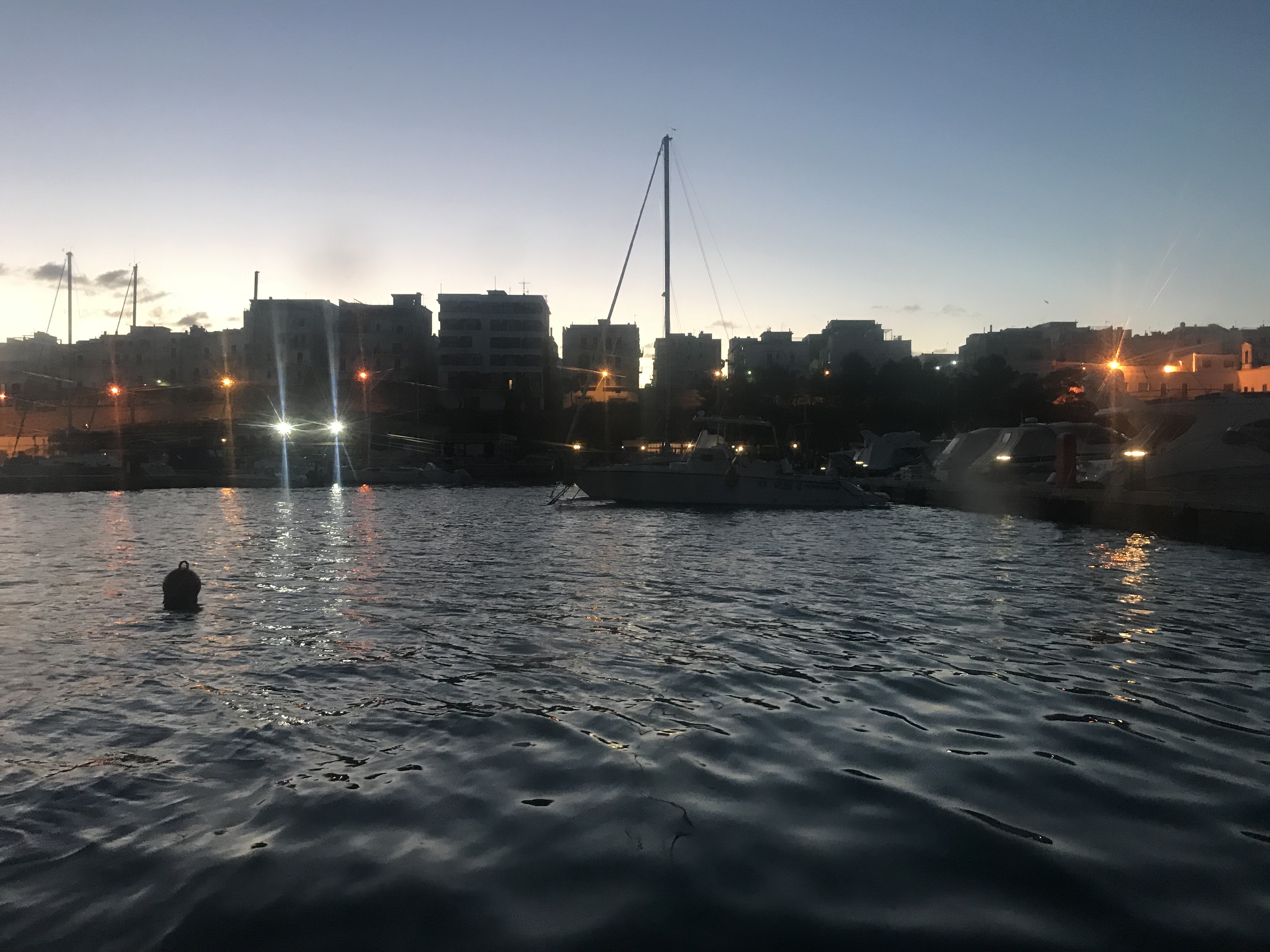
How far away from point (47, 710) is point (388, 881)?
510 cm

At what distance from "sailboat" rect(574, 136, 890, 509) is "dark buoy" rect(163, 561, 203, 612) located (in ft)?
80.5

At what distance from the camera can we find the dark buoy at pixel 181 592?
13180 millimetres

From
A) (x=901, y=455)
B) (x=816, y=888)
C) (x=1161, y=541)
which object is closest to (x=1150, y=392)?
(x=901, y=455)

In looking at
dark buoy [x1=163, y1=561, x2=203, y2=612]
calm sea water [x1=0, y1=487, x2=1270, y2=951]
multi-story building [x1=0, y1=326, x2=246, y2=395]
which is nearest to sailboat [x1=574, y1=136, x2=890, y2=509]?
calm sea water [x1=0, y1=487, x2=1270, y2=951]

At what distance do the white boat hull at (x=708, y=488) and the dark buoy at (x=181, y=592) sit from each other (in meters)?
24.6

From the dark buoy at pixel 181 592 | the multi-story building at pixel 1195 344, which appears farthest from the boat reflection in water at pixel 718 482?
the multi-story building at pixel 1195 344

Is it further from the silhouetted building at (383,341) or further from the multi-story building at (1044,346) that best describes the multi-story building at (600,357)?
the multi-story building at (1044,346)

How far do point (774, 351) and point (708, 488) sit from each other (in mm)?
108565

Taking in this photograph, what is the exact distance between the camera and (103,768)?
6.47 meters

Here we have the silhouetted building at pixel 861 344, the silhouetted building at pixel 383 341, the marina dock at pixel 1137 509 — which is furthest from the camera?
the silhouetted building at pixel 861 344

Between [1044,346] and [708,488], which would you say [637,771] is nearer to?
[708,488]

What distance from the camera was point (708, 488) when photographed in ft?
121

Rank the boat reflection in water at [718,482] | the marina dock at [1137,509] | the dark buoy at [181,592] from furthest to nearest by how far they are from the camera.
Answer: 1. the boat reflection in water at [718,482]
2. the marina dock at [1137,509]
3. the dark buoy at [181,592]

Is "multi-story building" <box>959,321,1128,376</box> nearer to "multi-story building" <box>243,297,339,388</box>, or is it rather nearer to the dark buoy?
"multi-story building" <box>243,297,339,388</box>
